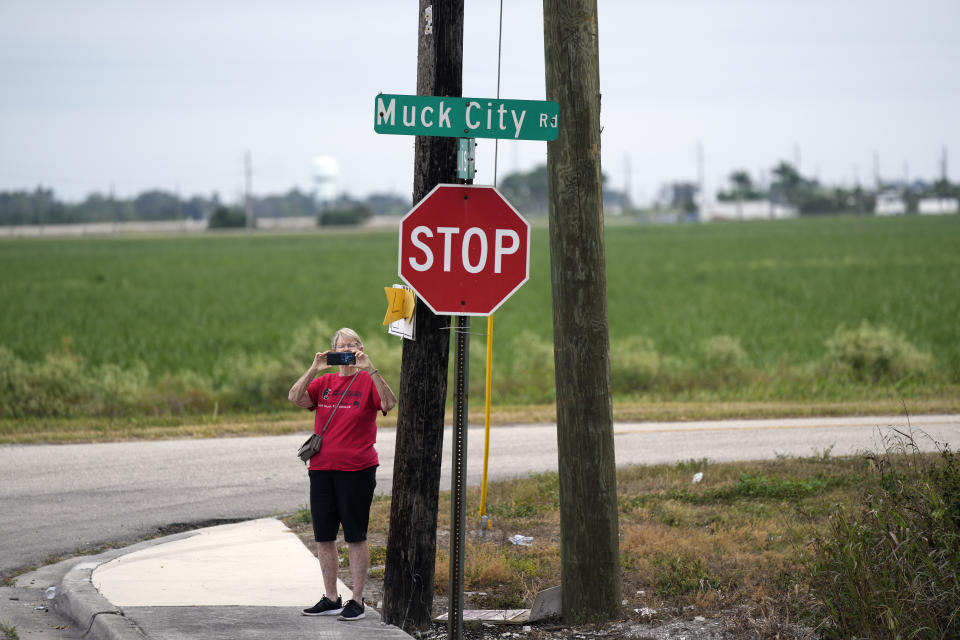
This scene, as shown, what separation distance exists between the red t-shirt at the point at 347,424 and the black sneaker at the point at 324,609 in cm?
84

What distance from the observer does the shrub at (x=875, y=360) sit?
19031mm

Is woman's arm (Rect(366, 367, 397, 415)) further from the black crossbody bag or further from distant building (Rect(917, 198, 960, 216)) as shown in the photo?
distant building (Rect(917, 198, 960, 216))

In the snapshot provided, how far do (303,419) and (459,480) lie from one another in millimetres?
9511

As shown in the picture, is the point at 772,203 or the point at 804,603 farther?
the point at 772,203

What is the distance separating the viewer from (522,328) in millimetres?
27797

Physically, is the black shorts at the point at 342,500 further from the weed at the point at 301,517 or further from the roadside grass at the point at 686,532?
the weed at the point at 301,517

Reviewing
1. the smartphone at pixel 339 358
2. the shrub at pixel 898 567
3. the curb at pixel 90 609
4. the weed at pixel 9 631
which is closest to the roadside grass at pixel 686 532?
the shrub at pixel 898 567

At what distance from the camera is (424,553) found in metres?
6.85

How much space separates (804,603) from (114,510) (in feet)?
20.7

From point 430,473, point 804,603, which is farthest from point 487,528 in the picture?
point 804,603

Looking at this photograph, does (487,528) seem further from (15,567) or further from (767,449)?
(767,449)

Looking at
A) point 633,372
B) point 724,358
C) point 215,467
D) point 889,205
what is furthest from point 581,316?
point 889,205

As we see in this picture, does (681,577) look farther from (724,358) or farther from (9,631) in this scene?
(724,358)

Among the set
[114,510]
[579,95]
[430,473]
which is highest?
[579,95]
